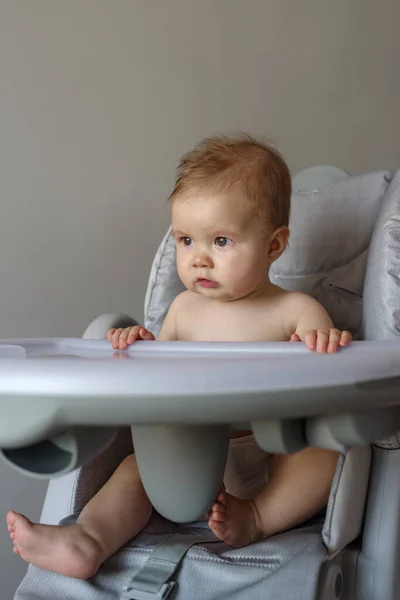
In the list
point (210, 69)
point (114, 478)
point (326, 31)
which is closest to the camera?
point (114, 478)

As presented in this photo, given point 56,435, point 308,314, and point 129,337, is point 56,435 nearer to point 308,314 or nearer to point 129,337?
point 129,337

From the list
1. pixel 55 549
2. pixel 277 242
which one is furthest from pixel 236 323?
pixel 55 549

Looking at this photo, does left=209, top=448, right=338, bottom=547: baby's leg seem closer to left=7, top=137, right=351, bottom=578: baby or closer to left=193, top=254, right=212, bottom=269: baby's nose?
left=7, top=137, right=351, bottom=578: baby

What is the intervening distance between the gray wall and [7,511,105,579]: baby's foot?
A: 54cm

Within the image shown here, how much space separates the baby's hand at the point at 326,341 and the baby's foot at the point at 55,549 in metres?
0.35

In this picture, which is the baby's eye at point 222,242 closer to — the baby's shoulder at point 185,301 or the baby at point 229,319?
the baby at point 229,319

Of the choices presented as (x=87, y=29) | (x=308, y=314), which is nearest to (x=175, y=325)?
(x=308, y=314)

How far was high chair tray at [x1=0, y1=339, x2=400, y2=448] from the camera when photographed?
1.88 feet

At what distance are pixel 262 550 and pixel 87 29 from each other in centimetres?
97

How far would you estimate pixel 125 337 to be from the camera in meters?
0.81

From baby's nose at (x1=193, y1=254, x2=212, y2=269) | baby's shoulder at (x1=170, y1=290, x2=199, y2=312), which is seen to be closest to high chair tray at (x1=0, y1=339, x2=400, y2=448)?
baby's nose at (x1=193, y1=254, x2=212, y2=269)

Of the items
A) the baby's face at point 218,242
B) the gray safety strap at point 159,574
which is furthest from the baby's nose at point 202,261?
the gray safety strap at point 159,574

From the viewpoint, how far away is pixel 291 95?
1.61 metres

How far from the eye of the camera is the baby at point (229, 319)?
32.8 inches
